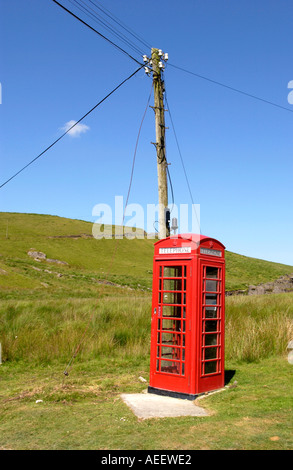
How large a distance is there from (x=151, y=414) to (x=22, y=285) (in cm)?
3349

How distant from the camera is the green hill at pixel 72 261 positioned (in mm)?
42594

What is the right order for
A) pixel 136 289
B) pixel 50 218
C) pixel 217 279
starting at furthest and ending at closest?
pixel 50 218 → pixel 136 289 → pixel 217 279

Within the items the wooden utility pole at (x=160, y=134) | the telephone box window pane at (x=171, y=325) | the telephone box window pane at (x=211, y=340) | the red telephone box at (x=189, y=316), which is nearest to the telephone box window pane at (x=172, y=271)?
the red telephone box at (x=189, y=316)

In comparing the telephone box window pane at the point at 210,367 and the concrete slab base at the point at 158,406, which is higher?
the telephone box window pane at the point at 210,367

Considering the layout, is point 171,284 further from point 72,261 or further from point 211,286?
point 72,261

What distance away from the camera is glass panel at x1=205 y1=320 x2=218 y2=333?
22.1ft

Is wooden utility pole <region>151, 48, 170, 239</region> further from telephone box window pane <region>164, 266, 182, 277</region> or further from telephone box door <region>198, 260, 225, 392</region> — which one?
telephone box door <region>198, 260, 225, 392</region>

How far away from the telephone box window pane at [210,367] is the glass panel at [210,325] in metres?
0.52

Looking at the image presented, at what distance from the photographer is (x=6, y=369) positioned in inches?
339

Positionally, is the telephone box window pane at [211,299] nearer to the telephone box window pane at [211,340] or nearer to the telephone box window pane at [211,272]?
the telephone box window pane at [211,272]
